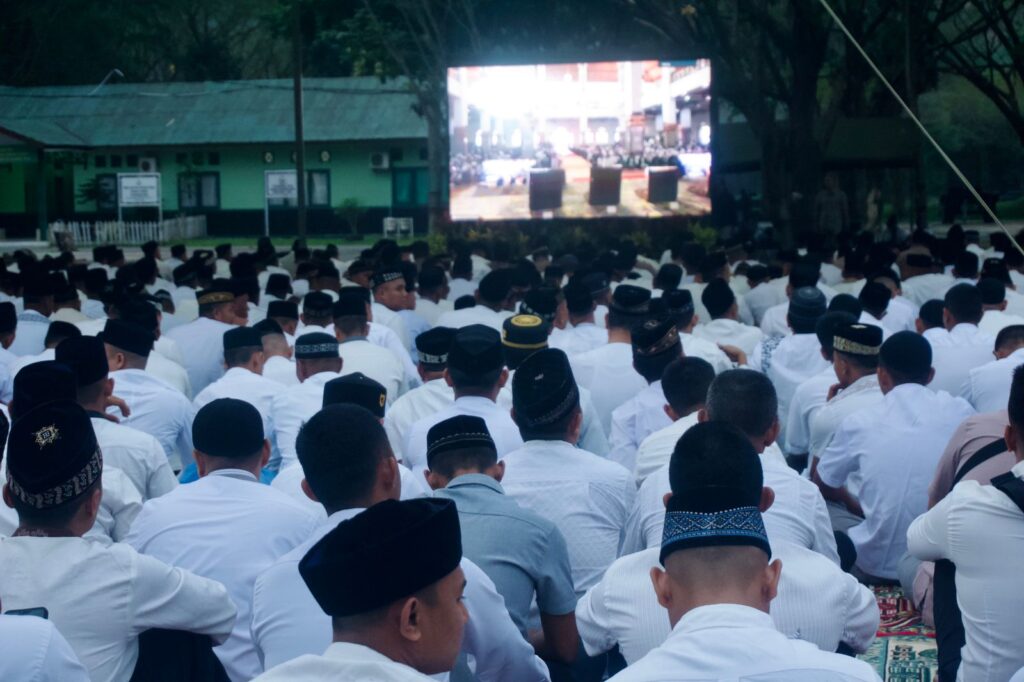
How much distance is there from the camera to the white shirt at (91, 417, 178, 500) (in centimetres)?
594

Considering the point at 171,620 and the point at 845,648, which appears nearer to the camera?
the point at 171,620

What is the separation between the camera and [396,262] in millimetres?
14203

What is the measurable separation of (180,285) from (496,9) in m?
11.3

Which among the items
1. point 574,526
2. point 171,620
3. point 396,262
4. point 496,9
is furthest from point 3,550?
point 496,9

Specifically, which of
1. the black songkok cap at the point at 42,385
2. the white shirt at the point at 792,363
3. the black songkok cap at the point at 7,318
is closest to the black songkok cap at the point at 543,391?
the black songkok cap at the point at 42,385

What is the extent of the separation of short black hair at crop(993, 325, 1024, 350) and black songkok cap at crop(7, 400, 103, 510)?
5.49 meters

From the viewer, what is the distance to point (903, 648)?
240 inches

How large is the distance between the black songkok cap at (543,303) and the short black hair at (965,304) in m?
2.67

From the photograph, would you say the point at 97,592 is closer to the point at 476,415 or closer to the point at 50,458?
the point at 50,458

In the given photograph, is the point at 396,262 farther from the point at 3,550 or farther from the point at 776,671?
the point at 776,671

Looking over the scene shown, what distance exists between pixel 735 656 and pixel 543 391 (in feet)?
8.56

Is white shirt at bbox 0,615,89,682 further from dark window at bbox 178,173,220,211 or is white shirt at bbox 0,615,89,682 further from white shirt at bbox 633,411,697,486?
dark window at bbox 178,173,220,211

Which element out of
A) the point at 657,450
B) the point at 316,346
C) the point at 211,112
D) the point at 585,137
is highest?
the point at 211,112

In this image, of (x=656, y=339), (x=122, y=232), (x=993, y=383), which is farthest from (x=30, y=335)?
(x=122, y=232)
